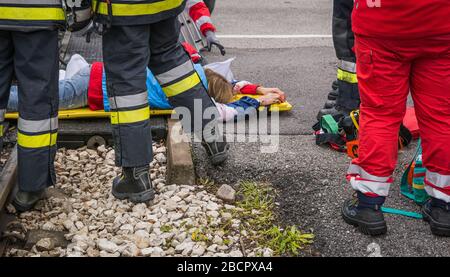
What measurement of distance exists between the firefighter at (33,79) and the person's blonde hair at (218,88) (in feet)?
6.27

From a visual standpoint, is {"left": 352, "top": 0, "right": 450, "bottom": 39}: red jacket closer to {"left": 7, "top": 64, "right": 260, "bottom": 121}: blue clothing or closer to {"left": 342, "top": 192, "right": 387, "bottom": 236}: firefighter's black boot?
{"left": 342, "top": 192, "right": 387, "bottom": 236}: firefighter's black boot

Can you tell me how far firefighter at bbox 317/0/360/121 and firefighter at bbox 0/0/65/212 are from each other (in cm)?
207

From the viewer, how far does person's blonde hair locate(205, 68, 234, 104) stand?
568 cm

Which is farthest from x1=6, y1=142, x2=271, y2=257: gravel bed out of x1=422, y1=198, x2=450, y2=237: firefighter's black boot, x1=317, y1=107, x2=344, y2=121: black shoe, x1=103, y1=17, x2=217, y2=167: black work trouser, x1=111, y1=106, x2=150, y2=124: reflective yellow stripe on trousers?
x1=317, y1=107, x2=344, y2=121: black shoe

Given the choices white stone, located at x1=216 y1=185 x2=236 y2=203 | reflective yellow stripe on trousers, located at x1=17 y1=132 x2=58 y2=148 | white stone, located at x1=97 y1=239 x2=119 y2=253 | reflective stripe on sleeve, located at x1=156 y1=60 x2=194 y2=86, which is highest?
reflective stripe on sleeve, located at x1=156 y1=60 x2=194 y2=86

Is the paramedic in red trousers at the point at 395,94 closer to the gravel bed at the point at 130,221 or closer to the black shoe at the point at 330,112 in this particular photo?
the gravel bed at the point at 130,221

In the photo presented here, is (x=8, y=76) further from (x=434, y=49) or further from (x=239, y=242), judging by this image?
(x=434, y=49)

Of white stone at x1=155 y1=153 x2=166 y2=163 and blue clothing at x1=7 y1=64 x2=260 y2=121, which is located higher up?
blue clothing at x1=7 y1=64 x2=260 y2=121

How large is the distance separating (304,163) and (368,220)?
1061 mm

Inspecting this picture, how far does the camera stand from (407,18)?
137 inches

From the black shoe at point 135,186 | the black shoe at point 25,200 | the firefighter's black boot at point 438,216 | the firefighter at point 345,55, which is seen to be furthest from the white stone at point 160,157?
the firefighter's black boot at point 438,216

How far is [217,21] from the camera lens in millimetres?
9883

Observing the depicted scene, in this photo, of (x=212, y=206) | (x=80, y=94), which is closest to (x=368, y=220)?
(x=212, y=206)
